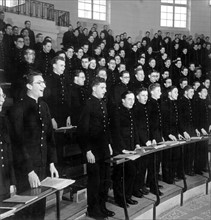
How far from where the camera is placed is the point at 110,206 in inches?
190

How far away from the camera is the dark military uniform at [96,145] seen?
4.29 m

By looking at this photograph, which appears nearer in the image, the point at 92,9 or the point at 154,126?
the point at 154,126

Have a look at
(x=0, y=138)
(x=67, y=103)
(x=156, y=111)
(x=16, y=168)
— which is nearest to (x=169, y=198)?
(x=156, y=111)

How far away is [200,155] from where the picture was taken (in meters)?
6.61

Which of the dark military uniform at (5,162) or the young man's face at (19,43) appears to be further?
the young man's face at (19,43)

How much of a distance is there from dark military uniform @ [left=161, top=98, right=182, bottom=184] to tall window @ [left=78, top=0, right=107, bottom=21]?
9960mm

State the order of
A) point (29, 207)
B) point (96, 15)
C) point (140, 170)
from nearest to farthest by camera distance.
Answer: point (29, 207)
point (140, 170)
point (96, 15)

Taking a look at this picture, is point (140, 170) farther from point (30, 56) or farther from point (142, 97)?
point (30, 56)

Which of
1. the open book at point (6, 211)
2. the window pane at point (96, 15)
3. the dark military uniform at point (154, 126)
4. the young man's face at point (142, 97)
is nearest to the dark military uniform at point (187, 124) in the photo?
the dark military uniform at point (154, 126)

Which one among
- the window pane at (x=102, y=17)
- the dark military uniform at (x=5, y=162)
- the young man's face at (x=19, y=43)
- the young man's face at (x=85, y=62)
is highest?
A: the window pane at (x=102, y=17)

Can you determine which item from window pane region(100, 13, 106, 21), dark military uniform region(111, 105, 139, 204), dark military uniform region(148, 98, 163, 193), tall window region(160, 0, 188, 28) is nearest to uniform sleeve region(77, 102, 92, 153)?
dark military uniform region(111, 105, 139, 204)

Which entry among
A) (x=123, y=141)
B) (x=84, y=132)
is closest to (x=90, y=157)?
(x=84, y=132)

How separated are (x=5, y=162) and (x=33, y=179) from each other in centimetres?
30

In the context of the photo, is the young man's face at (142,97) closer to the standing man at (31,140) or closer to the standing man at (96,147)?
the standing man at (96,147)
